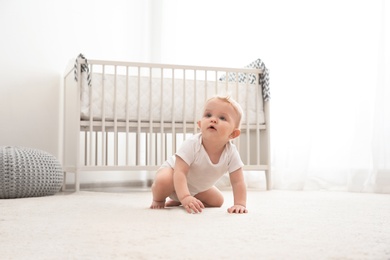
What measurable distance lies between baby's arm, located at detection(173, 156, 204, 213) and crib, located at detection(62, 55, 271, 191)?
3.17 feet

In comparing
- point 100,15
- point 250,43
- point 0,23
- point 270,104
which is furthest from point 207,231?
point 100,15

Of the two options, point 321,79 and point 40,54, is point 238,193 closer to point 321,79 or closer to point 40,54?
point 321,79

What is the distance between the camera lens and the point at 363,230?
3.65 feet

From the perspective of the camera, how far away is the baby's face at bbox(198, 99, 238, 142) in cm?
153

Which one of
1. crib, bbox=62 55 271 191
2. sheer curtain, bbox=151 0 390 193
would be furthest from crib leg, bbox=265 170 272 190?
sheer curtain, bbox=151 0 390 193

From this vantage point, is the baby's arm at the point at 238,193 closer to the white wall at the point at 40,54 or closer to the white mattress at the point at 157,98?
the white mattress at the point at 157,98

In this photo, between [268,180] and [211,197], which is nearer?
[211,197]

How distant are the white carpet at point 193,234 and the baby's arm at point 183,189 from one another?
0.04 m

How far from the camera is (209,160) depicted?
5.13 ft

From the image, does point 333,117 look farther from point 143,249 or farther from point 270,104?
point 143,249

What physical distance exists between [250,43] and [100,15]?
1132mm

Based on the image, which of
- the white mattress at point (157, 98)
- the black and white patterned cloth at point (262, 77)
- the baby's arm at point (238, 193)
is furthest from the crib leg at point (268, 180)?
the baby's arm at point (238, 193)

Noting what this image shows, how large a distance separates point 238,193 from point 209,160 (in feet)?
0.47

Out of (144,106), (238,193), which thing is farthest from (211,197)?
(144,106)
